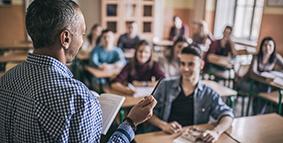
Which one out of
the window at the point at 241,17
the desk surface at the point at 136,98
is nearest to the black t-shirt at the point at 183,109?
the desk surface at the point at 136,98

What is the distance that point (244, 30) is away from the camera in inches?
264

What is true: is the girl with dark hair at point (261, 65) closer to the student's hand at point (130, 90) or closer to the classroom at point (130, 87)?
the classroom at point (130, 87)

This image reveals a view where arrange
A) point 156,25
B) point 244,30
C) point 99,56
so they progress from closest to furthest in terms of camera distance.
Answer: point 99,56 < point 244,30 < point 156,25

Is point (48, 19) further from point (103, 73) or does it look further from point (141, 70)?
point (103, 73)

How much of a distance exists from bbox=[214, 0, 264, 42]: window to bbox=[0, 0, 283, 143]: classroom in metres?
0.04

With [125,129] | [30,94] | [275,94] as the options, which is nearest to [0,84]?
[30,94]

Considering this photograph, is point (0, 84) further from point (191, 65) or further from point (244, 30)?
point (244, 30)

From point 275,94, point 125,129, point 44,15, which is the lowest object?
point 275,94

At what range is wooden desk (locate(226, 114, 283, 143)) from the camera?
1894mm

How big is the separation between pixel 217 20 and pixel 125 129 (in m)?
6.83

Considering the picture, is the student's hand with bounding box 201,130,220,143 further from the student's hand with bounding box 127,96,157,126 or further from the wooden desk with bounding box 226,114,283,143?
the student's hand with bounding box 127,96,157,126

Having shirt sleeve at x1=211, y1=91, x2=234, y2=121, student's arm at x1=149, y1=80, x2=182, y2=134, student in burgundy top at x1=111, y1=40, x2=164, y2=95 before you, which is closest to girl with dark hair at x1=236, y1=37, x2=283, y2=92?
student in burgundy top at x1=111, y1=40, x2=164, y2=95

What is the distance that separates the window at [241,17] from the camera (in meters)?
6.28

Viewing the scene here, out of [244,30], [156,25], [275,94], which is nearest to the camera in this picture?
[275,94]
